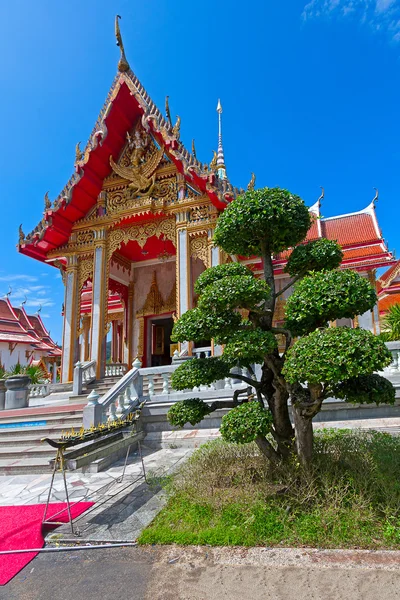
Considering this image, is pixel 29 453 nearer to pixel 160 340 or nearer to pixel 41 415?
pixel 41 415

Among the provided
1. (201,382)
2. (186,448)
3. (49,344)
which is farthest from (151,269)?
(49,344)

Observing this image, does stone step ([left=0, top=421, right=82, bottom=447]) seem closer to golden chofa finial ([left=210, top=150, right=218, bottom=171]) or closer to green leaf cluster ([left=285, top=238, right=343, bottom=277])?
green leaf cluster ([left=285, top=238, right=343, bottom=277])

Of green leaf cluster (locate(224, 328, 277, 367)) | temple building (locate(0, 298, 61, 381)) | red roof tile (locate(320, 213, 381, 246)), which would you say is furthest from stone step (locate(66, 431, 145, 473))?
temple building (locate(0, 298, 61, 381))

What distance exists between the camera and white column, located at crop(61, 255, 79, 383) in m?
10.5

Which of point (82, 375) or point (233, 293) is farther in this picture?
point (82, 375)

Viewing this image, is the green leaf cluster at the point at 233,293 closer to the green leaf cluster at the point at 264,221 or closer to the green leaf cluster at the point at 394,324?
the green leaf cluster at the point at 264,221

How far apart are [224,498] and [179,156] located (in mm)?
8285

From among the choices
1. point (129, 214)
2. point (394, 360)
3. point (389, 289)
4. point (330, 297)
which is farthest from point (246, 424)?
point (389, 289)

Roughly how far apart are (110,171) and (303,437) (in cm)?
1015

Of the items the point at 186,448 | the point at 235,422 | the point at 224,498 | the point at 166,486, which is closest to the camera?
the point at 235,422

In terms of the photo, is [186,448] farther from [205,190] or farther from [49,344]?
[49,344]

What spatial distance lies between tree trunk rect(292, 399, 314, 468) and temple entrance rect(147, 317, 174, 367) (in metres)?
9.79

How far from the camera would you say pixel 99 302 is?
34.6 feet

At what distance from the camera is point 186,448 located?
637 centimetres
